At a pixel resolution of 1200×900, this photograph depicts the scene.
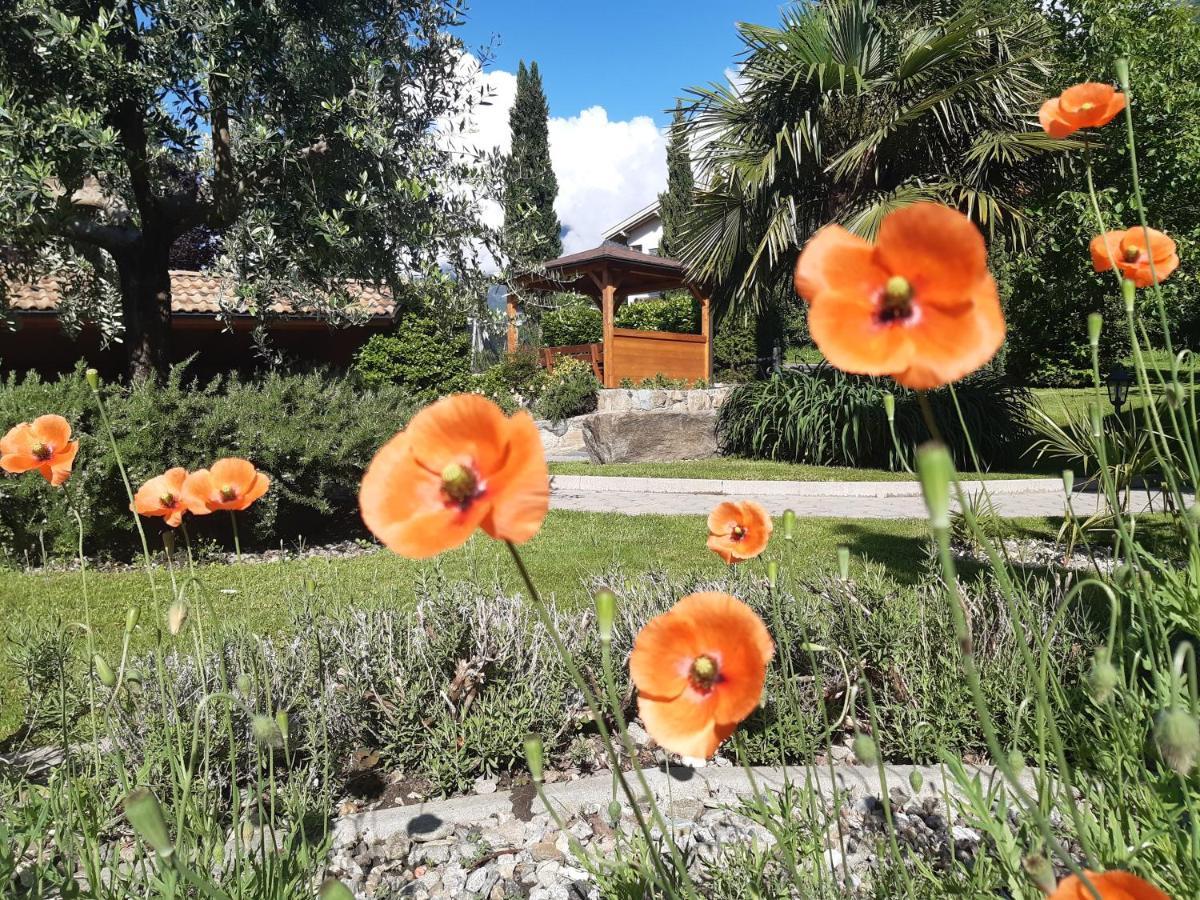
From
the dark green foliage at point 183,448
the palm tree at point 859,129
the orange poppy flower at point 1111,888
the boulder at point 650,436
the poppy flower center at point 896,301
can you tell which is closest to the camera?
the orange poppy flower at point 1111,888

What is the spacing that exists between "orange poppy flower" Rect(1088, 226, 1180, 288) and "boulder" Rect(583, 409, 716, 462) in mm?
9480

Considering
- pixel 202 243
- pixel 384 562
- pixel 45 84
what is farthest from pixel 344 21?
pixel 202 243

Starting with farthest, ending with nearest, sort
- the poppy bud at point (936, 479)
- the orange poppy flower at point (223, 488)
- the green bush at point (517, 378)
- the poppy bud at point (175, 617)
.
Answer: the green bush at point (517, 378) → the orange poppy flower at point (223, 488) → the poppy bud at point (175, 617) → the poppy bud at point (936, 479)

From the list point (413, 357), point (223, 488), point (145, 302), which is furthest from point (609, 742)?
point (413, 357)

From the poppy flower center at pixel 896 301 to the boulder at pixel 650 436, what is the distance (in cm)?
1034

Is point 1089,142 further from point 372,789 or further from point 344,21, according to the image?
point 344,21

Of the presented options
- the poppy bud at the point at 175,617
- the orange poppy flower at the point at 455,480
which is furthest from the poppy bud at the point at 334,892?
the poppy bud at the point at 175,617

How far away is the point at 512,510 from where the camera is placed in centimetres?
65

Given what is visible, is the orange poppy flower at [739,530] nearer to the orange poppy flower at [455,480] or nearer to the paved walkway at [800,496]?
the orange poppy flower at [455,480]

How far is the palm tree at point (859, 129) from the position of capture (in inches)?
356

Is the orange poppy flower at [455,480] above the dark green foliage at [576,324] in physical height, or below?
below

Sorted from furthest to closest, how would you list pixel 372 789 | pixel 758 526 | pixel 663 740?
1. pixel 372 789
2. pixel 758 526
3. pixel 663 740

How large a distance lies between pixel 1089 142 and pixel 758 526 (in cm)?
104

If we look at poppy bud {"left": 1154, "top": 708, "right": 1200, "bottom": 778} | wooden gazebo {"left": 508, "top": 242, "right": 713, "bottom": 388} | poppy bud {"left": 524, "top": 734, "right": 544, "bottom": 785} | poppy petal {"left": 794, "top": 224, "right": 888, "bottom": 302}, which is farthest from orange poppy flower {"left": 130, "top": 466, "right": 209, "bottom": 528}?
wooden gazebo {"left": 508, "top": 242, "right": 713, "bottom": 388}
